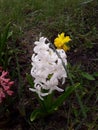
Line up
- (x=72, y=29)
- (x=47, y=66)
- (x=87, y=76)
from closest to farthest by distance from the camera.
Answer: (x=47, y=66) → (x=87, y=76) → (x=72, y=29)

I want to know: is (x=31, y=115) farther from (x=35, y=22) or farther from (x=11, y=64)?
(x=35, y=22)

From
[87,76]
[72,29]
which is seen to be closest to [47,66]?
[87,76]

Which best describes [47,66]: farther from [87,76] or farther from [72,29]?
[72,29]

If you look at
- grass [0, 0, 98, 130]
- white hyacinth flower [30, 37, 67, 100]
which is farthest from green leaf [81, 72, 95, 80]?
white hyacinth flower [30, 37, 67, 100]

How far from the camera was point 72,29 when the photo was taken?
3.55 m

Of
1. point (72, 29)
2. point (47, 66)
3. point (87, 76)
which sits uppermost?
point (47, 66)

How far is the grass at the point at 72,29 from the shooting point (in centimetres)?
292

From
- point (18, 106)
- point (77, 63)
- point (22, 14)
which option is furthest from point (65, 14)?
point (18, 106)

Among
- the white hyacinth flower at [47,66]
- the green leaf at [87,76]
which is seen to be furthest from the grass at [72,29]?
the white hyacinth flower at [47,66]

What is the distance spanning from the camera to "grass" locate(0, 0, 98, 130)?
2.92 m

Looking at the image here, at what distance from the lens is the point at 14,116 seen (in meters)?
2.91

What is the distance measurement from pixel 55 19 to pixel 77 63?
65 centimetres

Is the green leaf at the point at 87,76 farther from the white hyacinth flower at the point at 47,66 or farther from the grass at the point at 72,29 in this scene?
the white hyacinth flower at the point at 47,66

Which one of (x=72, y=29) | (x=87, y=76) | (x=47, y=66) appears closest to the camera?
(x=47, y=66)
